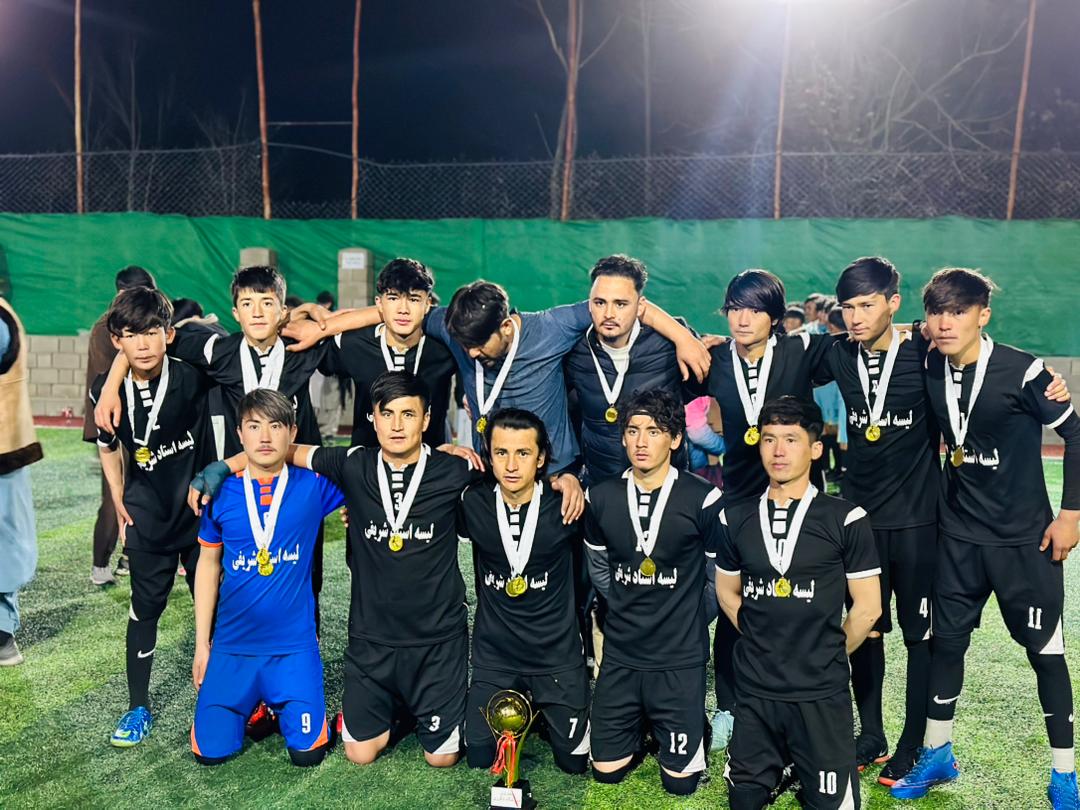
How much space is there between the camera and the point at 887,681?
186 inches

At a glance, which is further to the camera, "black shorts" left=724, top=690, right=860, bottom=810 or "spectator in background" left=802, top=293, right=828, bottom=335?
"spectator in background" left=802, top=293, right=828, bottom=335

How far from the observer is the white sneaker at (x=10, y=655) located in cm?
481

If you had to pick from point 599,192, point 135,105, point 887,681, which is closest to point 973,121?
point 599,192

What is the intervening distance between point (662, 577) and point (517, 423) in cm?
80

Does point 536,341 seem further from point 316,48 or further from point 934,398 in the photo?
point 316,48

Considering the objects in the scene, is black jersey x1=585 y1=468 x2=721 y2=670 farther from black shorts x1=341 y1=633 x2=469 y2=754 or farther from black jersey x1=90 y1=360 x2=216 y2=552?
black jersey x1=90 y1=360 x2=216 y2=552

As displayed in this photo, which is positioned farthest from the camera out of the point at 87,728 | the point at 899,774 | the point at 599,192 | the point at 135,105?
the point at 135,105

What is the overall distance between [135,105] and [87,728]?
100.0 ft

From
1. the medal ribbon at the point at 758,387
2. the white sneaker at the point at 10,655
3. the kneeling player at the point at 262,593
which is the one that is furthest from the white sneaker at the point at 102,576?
the medal ribbon at the point at 758,387

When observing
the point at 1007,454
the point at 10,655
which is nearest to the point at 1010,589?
the point at 1007,454

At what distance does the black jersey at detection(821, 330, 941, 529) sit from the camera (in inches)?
145

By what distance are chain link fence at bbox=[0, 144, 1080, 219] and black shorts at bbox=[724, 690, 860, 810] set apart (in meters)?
9.01

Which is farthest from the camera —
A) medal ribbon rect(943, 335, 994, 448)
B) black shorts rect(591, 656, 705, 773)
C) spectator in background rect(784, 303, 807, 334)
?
spectator in background rect(784, 303, 807, 334)

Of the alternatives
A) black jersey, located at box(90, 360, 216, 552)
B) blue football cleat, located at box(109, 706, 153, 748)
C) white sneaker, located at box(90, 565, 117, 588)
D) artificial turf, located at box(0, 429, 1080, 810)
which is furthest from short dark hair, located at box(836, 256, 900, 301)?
white sneaker, located at box(90, 565, 117, 588)
